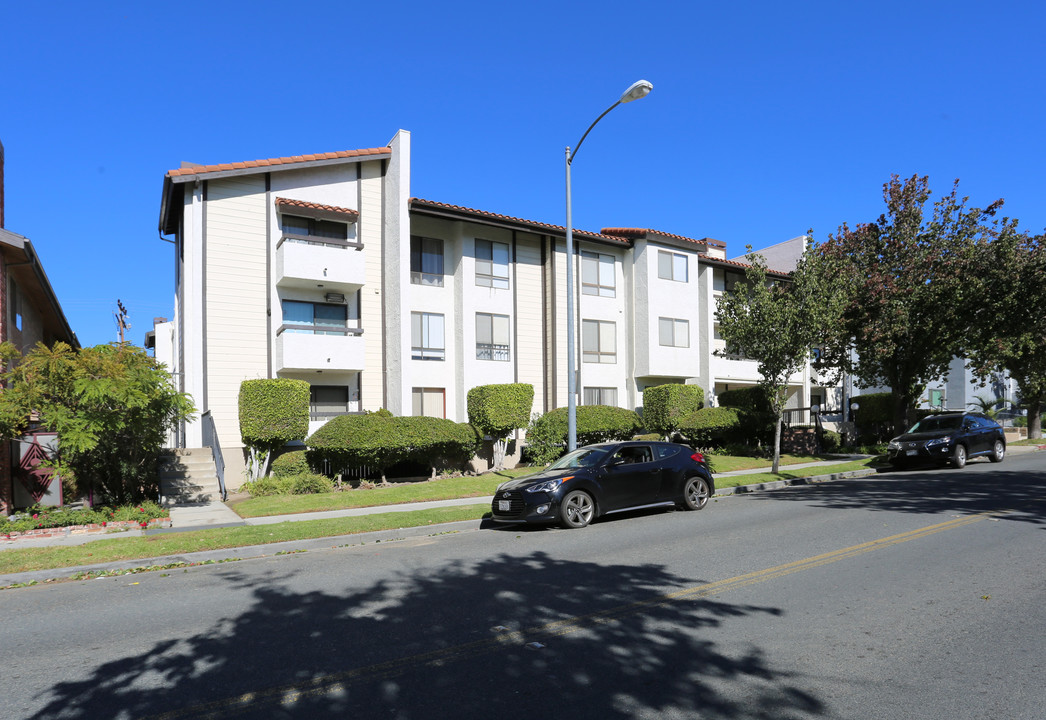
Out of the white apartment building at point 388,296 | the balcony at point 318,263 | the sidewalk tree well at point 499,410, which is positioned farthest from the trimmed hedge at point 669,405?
the balcony at point 318,263

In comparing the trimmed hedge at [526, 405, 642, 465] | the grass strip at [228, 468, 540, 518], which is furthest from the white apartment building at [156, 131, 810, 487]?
the grass strip at [228, 468, 540, 518]

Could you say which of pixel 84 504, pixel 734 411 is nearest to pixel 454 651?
pixel 84 504

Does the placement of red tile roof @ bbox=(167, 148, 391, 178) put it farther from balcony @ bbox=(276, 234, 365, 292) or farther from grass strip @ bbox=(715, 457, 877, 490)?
grass strip @ bbox=(715, 457, 877, 490)

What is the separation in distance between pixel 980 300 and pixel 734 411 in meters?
9.14

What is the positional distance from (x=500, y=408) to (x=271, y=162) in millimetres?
10400

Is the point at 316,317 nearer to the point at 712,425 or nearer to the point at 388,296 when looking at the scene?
the point at 388,296

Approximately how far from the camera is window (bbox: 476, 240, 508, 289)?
81.0 ft

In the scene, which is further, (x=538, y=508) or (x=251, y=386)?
(x=251, y=386)

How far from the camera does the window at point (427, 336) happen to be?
76.8 ft

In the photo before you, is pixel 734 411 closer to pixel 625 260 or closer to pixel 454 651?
pixel 625 260

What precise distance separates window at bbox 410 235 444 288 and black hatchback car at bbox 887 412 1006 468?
16039mm

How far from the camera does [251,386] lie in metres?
18.0

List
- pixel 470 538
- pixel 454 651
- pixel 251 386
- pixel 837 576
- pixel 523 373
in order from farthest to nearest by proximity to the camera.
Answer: pixel 523 373, pixel 251 386, pixel 470 538, pixel 837 576, pixel 454 651

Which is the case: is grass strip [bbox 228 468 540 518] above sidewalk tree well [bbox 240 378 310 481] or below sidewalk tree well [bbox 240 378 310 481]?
below
